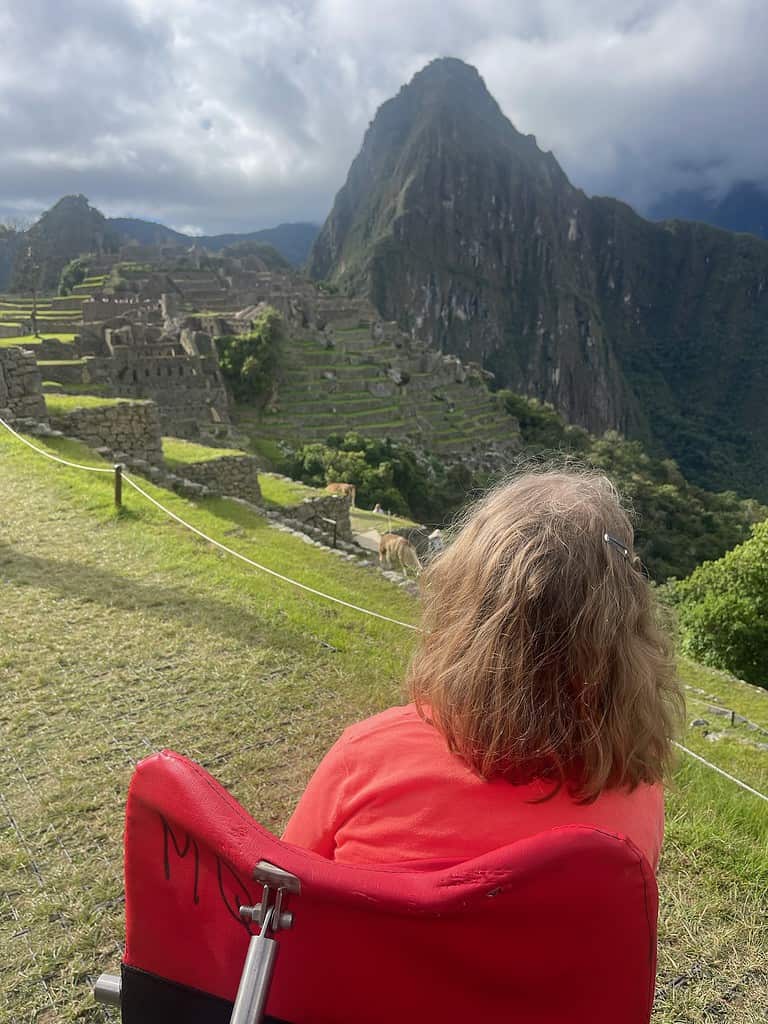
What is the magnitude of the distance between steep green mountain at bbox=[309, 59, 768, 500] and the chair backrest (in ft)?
483

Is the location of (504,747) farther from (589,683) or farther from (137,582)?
(137,582)

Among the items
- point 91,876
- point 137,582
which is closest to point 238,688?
point 91,876

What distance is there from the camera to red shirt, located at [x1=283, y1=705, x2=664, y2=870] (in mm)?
1275

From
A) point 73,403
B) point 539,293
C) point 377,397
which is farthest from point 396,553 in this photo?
point 539,293

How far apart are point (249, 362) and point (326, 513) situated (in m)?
24.8

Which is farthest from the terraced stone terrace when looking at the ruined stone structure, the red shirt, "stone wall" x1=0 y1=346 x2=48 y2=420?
the red shirt

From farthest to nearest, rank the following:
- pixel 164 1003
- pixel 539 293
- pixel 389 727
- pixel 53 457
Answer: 1. pixel 539 293
2. pixel 53 457
3. pixel 389 727
4. pixel 164 1003

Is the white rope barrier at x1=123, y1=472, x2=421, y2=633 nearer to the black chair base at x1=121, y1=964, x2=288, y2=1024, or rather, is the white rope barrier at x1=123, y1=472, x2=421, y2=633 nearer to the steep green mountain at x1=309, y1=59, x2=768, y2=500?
the black chair base at x1=121, y1=964, x2=288, y2=1024

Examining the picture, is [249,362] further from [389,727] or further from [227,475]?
[389,727]

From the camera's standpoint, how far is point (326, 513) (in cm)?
1205

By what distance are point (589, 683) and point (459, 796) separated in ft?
1.13

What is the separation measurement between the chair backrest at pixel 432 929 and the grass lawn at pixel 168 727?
166 centimetres

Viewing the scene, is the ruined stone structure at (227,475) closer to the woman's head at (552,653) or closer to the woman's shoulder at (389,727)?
the woman's shoulder at (389,727)

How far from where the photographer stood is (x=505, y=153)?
19262cm
